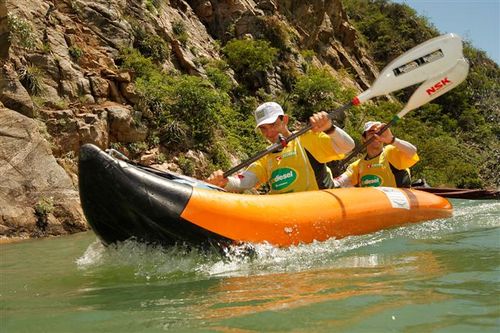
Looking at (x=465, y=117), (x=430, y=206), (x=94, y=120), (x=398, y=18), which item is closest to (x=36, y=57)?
(x=94, y=120)

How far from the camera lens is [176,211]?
301 cm

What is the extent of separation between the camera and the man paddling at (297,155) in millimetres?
3998

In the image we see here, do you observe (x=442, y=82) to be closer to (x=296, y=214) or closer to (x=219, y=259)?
(x=296, y=214)

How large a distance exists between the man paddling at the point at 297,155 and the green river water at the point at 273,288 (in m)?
0.69

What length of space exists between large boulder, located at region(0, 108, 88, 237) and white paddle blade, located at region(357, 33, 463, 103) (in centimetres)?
453

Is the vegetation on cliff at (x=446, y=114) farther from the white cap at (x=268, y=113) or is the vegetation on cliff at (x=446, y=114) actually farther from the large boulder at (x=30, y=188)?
the white cap at (x=268, y=113)

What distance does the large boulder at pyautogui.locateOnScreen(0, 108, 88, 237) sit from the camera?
656cm

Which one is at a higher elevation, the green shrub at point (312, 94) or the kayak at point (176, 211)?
the green shrub at point (312, 94)

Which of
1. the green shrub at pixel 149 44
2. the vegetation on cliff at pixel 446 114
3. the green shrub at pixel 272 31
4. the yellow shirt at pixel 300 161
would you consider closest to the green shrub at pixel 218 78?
the green shrub at pixel 149 44

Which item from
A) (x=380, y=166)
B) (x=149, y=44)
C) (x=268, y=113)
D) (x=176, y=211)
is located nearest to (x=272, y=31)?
(x=149, y=44)

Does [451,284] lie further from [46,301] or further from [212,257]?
[46,301]

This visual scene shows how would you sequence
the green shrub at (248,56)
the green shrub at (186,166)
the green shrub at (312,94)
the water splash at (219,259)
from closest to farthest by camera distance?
the water splash at (219,259), the green shrub at (186,166), the green shrub at (248,56), the green shrub at (312,94)

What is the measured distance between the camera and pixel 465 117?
1127 inches

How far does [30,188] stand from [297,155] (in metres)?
4.42
